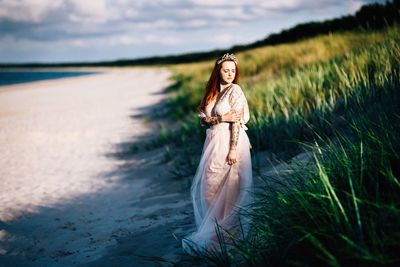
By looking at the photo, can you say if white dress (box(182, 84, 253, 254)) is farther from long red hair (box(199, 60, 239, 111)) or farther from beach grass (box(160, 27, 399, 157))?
beach grass (box(160, 27, 399, 157))

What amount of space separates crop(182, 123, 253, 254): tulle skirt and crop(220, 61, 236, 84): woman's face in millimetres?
384

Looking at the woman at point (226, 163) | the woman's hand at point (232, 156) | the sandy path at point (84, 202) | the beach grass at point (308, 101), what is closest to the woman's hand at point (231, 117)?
the woman at point (226, 163)

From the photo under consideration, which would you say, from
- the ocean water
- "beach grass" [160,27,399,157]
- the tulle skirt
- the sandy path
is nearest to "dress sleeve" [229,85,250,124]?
the tulle skirt

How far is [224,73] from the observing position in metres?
2.98

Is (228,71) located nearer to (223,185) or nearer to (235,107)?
(235,107)

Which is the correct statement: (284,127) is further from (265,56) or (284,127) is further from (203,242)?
(265,56)

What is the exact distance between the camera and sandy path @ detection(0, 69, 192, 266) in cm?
340

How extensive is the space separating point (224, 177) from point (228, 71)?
88cm

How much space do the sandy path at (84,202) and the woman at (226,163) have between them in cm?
50

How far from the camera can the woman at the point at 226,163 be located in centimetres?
291

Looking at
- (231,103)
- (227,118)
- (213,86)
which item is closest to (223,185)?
(227,118)

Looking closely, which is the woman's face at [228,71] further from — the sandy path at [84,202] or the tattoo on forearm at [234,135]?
the sandy path at [84,202]

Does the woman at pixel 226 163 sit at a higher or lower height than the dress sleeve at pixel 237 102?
lower

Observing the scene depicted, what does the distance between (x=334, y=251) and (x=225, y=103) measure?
1459mm
